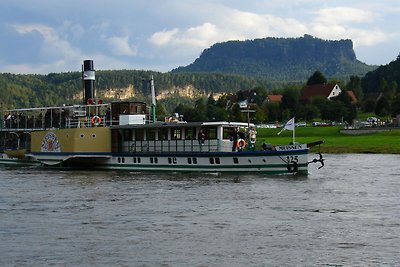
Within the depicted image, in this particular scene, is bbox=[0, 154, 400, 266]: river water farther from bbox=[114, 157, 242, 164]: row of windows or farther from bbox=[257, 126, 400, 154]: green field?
bbox=[257, 126, 400, 154]: green field

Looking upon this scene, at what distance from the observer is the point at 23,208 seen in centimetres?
3331

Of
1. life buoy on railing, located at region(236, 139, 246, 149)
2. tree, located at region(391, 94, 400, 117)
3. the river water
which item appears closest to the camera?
the river water

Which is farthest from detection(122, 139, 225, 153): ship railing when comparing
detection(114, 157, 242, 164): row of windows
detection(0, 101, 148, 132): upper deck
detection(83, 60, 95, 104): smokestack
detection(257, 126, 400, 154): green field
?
detection(257, 126, 400, 154): green field

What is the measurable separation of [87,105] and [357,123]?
6877cm

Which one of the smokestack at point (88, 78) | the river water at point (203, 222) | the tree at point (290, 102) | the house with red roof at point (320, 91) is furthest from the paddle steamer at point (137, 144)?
the house with red roof at point (320, 91)

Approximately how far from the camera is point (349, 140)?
3735 inches

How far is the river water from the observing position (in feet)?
73.4

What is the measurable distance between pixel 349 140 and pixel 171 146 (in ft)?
152

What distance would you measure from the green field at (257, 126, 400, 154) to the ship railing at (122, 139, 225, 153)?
2907cm

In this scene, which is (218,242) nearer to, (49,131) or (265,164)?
(265,164)

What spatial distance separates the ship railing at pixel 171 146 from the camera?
52.4 m

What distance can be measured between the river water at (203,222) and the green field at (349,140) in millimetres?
38342

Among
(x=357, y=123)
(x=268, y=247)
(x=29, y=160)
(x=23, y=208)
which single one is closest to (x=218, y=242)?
(x=268, y=247)

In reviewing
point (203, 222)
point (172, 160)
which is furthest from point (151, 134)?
point (203, 222)
